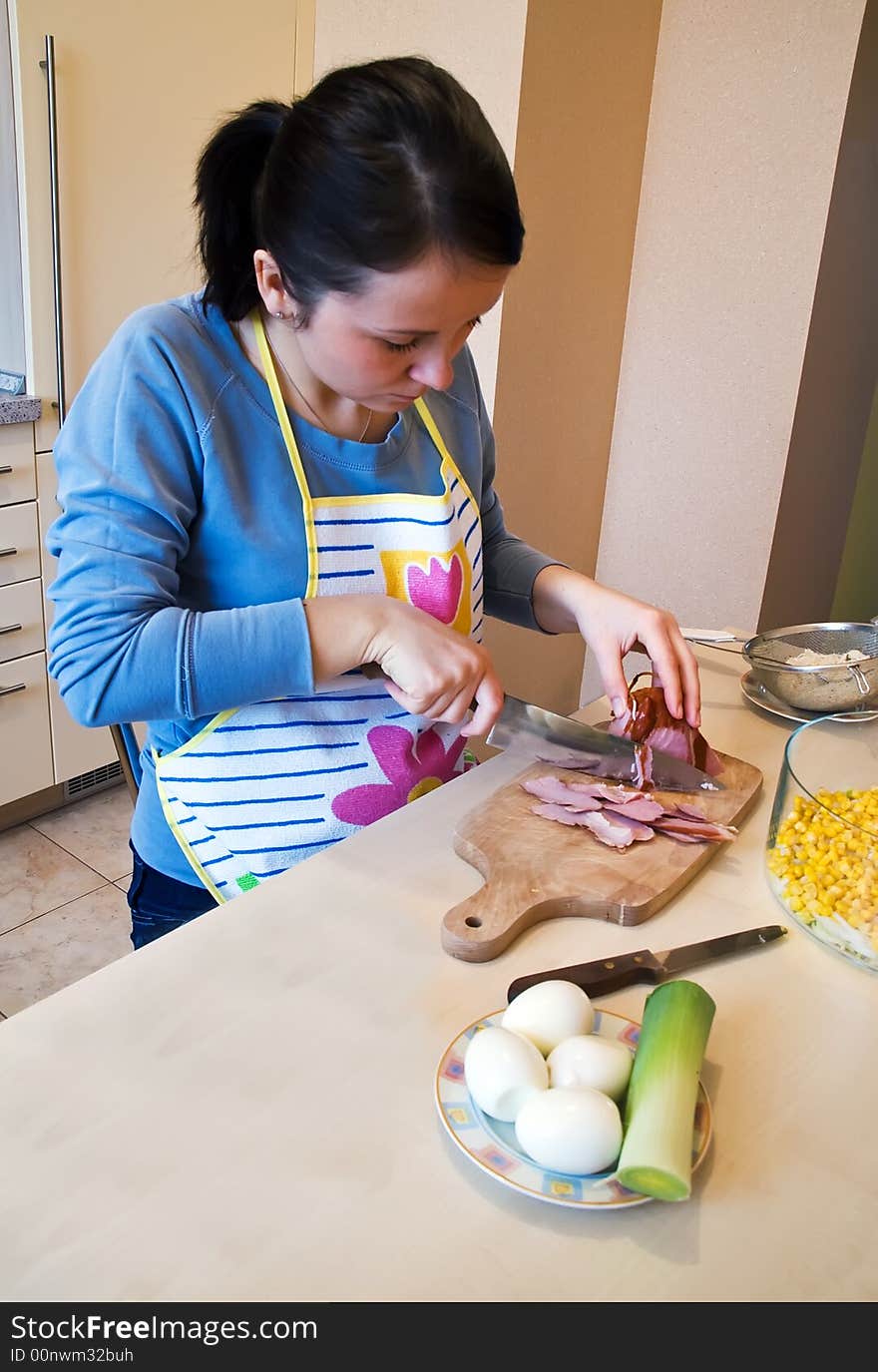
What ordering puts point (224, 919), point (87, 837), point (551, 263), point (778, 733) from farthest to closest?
point (87, 837), point (551, 263), point (778, 733), point (224, 919)

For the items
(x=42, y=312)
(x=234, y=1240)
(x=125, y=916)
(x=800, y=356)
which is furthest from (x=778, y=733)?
(x=42, y=312)

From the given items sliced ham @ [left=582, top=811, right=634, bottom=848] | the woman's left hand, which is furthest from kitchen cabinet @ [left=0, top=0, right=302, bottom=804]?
sliced ham @ [left=582, top=811, right=634, bottom=848]

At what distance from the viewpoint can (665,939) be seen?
37.6 inches

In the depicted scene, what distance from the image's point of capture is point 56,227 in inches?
91.6

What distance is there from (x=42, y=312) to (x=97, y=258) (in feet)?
0.59

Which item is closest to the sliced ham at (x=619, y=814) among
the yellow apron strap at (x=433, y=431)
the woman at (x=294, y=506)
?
the woman at (x=294, y=506)

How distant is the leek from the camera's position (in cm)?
66

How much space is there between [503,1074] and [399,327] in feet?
1.99

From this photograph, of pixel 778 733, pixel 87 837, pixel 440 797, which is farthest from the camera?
pixel 87 837

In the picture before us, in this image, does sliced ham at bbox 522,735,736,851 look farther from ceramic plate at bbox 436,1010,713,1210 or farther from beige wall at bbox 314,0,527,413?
beige wall at bbox 314,0,527,413

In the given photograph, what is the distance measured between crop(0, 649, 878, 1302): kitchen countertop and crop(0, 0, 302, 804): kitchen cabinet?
1746 millimetres

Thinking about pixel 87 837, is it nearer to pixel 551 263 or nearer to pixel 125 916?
pixel 125 916

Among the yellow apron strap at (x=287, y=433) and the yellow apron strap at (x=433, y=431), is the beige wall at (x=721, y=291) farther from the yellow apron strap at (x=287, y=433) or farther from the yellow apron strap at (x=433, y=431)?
the yellow apron strap at (x=287, y=433)

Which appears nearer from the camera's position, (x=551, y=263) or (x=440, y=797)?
(x=440, y=797)
